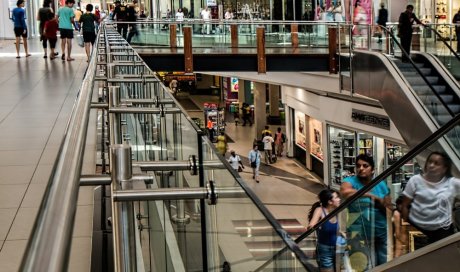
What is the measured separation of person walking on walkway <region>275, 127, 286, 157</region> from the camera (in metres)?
28.6

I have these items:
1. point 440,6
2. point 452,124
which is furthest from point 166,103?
point 440,6

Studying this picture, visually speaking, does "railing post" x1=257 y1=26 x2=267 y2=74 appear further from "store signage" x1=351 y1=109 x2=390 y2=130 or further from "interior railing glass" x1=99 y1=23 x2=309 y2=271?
"interior railing glass" x1=99 y1=23 x2=309 y2=271

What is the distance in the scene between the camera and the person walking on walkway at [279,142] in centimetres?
2862

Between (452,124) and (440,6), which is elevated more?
(440,6)

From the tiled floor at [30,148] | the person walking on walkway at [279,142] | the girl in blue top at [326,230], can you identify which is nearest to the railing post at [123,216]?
the tiled floor at [30,148]

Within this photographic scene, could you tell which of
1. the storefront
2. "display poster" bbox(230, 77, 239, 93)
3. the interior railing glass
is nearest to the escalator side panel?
the storefront

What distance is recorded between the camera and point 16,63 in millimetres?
15836

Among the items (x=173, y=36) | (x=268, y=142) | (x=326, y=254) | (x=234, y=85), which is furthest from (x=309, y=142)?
(x=326, y=254)

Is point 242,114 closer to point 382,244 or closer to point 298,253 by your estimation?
point 382,244

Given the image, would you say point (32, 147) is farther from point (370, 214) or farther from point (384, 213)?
point (384, 213)

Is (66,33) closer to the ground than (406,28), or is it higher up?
higher up

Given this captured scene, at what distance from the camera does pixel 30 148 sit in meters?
6.48

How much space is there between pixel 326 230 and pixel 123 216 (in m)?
5.40

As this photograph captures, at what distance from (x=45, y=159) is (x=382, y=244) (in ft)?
10.7
